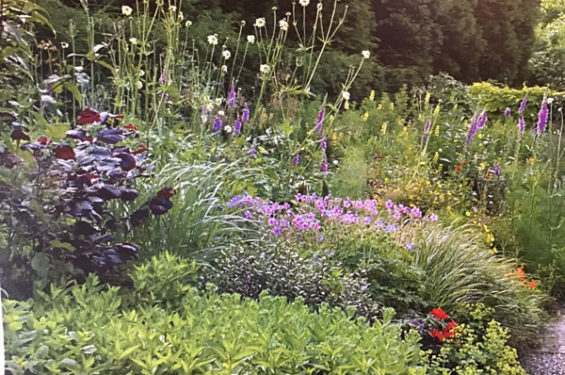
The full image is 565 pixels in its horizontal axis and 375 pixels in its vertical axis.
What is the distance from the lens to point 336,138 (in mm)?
4348

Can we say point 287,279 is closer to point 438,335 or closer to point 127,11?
point 438,335

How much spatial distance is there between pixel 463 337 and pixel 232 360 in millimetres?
1442

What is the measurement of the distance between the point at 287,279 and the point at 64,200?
2.44 feet

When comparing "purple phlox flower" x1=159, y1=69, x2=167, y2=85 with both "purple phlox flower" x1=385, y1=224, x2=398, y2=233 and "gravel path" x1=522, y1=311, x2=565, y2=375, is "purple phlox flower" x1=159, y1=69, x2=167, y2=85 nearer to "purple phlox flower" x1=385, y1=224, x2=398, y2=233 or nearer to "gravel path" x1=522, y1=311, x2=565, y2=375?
"purple phlox flower" x1=385, y1=224, x2=398, y2=233

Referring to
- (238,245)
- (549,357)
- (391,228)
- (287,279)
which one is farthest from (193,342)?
(549,357)

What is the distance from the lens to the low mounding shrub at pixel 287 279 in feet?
6.50

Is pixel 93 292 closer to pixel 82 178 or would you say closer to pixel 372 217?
pixel 82 178

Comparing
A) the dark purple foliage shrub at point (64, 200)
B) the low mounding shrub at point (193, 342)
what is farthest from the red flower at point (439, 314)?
the dark purple foliage shrub at point (64, 200)

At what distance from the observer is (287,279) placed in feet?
6.60

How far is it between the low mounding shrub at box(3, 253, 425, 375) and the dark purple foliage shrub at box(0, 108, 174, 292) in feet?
0.94

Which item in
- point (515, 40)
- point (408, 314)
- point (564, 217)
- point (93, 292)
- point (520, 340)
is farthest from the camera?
point (515, 40)

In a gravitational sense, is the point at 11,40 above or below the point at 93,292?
above

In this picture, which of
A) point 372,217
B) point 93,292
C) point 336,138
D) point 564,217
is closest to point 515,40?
point 336,138

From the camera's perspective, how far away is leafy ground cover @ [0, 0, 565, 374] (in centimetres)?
118
